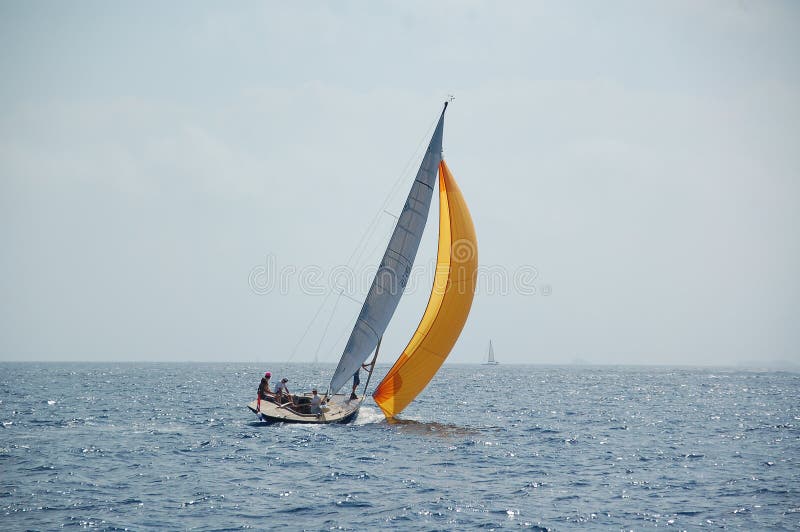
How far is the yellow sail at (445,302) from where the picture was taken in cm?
3081

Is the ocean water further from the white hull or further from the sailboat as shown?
the sailboat

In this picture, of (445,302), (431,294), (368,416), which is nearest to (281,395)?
(368,416)

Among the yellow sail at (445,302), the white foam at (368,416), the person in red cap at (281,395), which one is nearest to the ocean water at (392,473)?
the white foam at (368,416)

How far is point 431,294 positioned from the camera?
31.5 metres

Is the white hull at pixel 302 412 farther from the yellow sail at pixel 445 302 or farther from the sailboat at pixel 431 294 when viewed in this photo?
the yellow sail at pixel 445 302

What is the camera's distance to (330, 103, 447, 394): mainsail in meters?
31.1

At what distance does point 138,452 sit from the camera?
26.0 metres

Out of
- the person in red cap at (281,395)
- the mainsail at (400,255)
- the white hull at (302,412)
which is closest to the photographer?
the white hull at (302,412)

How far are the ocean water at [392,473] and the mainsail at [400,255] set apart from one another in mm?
4654

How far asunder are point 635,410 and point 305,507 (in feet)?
116

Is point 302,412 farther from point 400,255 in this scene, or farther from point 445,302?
point 400,255

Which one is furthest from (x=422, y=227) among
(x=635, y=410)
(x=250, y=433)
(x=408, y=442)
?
(x=635, y=410)

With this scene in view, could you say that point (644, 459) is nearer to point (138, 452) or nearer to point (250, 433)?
point (250, 433)

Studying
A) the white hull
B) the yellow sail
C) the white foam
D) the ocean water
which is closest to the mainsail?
the yellow sail
